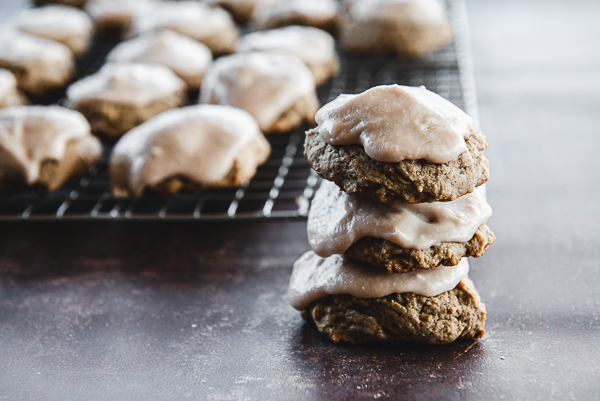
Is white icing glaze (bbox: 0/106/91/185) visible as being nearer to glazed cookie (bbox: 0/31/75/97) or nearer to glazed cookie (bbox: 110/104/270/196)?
glazed cookie (bbox: 110/104/270/196)

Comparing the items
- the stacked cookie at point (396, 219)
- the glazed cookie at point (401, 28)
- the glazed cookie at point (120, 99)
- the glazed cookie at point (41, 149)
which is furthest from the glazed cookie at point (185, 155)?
the glazed cookie at point (401, 28)

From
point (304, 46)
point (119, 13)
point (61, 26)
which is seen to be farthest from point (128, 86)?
point (119, 13)

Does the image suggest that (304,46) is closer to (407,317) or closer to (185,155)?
(185,155)

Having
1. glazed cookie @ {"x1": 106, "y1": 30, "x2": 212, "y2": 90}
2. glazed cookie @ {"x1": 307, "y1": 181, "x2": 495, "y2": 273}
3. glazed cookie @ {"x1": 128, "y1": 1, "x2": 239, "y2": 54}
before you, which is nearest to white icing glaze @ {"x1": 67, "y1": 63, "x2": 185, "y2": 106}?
glazed cookie @ {"x1": 106, "y1": 30, "x2": 212, "y2": 90}

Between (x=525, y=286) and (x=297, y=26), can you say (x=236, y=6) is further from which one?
(x=525, y=286)

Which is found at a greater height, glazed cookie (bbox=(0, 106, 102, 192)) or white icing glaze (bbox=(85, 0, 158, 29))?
glazed cookie (bbox=(0, 106, 102, 192))

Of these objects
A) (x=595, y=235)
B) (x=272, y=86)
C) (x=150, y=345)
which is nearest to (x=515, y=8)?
(x=272, y=86)

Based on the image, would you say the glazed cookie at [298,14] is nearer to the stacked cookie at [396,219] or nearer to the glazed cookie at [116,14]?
the glazed cookie at [116,14]
